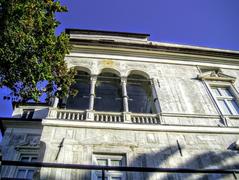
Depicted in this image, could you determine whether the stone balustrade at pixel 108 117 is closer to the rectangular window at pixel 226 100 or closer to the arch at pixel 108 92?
the arch at pixel 108 92

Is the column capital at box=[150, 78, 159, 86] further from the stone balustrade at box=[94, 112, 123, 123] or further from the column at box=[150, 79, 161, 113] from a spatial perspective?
the stone balustrade at box=[94, 112, 123, 123]

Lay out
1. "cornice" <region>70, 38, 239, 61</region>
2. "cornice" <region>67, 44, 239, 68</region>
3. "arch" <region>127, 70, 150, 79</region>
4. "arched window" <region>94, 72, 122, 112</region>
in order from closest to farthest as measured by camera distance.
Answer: "arch" <region>127, 70, 150, 79</region> → "arched window" <region>94, 72, 122, 112</region> → "cornice" <region>67, 44, 239, 68</region> → "cornice" <region>70, 38, 239, 61</region>

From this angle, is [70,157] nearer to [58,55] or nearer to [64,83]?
[64,83]

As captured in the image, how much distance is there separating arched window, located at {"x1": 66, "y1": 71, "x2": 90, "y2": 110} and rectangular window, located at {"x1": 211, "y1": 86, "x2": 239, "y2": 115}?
23.3ft

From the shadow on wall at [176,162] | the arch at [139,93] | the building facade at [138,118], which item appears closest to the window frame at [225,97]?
the building facade at [138,118]

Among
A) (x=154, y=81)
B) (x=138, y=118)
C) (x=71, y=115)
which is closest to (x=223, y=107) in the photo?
(x=154, y=81)

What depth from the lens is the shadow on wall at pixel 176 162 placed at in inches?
301

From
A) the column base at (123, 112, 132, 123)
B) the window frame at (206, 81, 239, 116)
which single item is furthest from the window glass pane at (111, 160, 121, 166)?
the window frame at (206, 81, 239, 116)

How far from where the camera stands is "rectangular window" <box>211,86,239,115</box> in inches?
451

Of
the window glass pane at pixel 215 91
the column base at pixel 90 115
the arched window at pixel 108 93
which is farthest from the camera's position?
the arched window at pixel 108 93

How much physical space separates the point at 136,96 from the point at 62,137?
6.87 metres

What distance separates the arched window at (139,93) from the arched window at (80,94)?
2.50 meters

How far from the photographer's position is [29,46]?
830cm

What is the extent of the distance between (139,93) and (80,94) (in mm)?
3700
